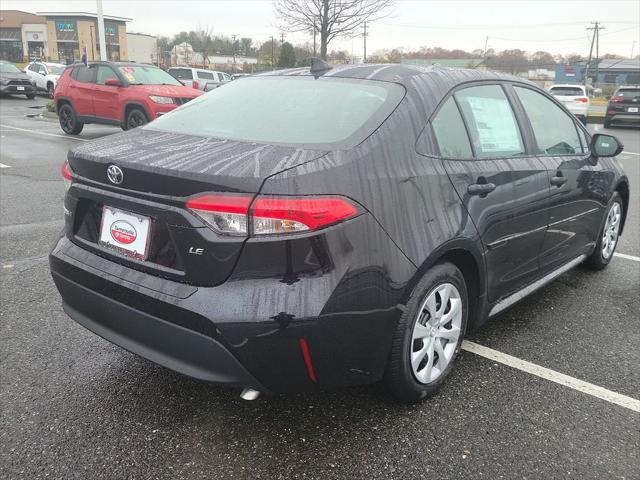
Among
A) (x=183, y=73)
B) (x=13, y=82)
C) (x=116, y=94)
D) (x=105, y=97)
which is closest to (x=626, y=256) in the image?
(x=116, y=94)

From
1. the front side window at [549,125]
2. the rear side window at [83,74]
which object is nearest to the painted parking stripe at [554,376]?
the front side window at [549,125]

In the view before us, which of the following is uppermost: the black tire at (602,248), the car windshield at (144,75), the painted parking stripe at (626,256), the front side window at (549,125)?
the car windshield at (144,75)

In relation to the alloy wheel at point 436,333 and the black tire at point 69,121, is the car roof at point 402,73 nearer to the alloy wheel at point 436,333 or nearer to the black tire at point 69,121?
the alloy wheel at point 436,333

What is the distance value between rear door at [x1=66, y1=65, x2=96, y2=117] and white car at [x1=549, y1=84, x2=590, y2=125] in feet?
51.9

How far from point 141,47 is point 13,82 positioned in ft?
215

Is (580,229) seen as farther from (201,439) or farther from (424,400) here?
(201,439)

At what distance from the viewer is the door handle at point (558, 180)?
343cm

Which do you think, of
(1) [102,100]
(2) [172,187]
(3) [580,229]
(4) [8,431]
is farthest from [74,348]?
(1) [102,100]

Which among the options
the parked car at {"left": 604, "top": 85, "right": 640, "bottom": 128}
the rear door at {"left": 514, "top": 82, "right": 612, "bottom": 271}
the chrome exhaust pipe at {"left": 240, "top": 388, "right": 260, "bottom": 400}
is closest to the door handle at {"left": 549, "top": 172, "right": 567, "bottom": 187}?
the rear door at {"left": 514, "top": 82, "right": 612, "bottom": 271}

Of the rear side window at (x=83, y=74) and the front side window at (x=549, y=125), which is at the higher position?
the rear side window at (x=83, y=74)

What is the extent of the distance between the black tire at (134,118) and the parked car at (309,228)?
908 cm

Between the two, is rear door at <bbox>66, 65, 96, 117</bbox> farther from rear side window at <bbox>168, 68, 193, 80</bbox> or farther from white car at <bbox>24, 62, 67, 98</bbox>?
white car at <bbox>24, 62, 67, 98</bbox>

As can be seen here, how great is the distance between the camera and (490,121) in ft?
10.2

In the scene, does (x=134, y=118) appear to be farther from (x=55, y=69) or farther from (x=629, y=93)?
(x=55, y=69)
